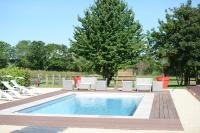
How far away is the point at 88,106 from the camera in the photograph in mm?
17797

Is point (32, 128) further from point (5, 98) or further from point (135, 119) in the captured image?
point (5, 98)

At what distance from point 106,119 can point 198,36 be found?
21.2m

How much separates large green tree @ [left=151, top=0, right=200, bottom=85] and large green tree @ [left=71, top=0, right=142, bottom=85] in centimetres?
214

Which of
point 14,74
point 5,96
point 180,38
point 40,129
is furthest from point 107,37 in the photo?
point 40,129

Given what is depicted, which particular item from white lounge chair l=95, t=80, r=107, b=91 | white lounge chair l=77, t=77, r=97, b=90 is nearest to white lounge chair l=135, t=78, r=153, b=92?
white lounge chair l=95, t=80, r=107, b=91

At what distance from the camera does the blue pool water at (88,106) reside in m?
15.1

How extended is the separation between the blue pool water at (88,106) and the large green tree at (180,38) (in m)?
11.2

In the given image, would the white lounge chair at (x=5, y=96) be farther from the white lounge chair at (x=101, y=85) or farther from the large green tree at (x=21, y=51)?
the large green tree at (x=21, y=51)

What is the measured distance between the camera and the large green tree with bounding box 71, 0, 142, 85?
2962cm

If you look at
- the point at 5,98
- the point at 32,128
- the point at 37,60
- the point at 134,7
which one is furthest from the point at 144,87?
the point at 37,60

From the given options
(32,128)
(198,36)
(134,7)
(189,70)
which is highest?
(134,7)

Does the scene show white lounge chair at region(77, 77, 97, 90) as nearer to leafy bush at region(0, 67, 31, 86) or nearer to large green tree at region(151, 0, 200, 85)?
leafy bush at region(0, 67, 31, 86)

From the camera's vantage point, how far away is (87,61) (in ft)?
103

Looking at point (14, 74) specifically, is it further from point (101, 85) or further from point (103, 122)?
point (103, 122)
